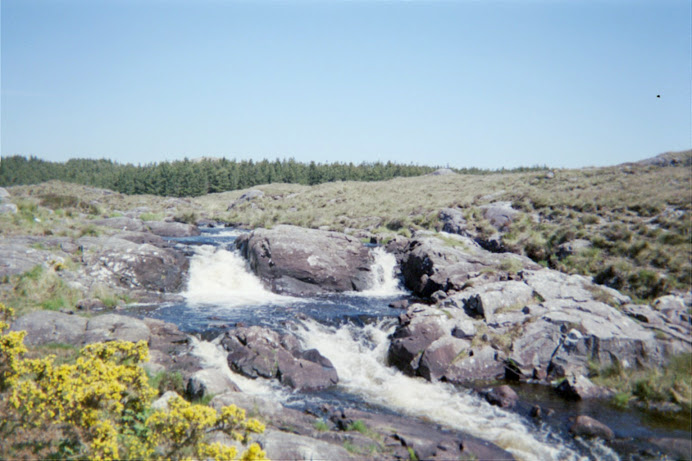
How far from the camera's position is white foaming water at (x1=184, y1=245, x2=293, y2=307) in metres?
19.8

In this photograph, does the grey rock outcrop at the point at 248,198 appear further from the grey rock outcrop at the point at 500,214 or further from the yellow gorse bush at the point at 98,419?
the yellow gorse bush at the point at 98,419

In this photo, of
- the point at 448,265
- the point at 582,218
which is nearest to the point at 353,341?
the point at 448,265

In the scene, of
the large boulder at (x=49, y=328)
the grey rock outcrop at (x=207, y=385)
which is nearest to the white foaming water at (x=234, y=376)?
the grey rock outcrop at (x=207, y=385)

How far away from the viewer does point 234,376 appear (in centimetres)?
1234

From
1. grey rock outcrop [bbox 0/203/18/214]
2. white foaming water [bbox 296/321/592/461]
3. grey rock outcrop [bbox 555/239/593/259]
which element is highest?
grey rock outcrop [bbox 0/203/18/214]

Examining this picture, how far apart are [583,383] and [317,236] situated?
15.6m

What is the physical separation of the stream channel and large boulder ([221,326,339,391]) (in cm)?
34

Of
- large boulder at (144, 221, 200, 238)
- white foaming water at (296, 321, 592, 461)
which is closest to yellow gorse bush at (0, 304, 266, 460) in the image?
white foaming water at (296, 321, 592, 461)

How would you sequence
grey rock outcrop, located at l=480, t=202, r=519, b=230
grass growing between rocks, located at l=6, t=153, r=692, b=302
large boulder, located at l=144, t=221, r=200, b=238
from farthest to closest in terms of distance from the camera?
large boulder, located at l=144, t=221, r=200, b=238 < grey rock outcrop, located at l=480, t=202, r=519, b=230 < grass growing between rocks, located at l=6, t=153, r=692, b=302

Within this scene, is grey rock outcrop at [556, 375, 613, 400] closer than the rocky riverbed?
No

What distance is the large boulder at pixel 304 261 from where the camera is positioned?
72.4 ft

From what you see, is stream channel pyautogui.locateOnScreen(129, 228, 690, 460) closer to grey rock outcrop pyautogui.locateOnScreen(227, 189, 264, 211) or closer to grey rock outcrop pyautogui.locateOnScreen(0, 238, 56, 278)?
grey rock outcrop pyautogui.locateOnScreen(0, 238, 56, 278)

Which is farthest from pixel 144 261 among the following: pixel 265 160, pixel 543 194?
pixel 265 160

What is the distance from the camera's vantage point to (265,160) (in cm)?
10762
